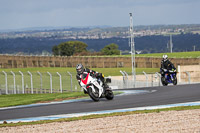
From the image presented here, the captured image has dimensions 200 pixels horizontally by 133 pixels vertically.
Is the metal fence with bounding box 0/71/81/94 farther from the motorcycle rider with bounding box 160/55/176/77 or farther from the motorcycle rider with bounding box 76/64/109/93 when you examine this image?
the motorcycle rider with bounding box 76/64/109/93


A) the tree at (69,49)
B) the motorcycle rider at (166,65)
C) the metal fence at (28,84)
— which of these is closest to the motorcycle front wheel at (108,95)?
the motorcycle rider at (166,65)

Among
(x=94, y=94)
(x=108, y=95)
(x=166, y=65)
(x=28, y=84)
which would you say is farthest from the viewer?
(x=28, y=84)

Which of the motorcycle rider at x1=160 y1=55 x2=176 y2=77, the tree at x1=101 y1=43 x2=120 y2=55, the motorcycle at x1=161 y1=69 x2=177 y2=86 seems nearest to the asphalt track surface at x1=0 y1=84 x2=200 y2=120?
the motorcycle rider at x1=160 y1=55 x2=176 y2=77

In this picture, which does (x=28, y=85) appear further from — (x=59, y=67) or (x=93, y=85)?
(x=59, y=67)

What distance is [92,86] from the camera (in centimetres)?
1936

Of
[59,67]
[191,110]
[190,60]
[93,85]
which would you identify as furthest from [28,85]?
[59,67]

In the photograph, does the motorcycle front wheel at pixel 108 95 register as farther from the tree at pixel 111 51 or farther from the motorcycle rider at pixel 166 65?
the tree at pixel 111 51

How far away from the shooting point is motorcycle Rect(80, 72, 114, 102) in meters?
19.3

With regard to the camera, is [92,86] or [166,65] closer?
[92,86]

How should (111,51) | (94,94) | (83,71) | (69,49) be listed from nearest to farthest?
(83,71) < (94,94) < (111,51) < (69,49)

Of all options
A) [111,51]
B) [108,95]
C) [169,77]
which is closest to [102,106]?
[108,95]

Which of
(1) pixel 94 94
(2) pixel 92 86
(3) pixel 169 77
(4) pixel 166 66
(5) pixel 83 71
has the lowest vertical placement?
(3) pixel 169 77

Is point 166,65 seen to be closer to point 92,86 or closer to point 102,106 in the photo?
point 92,86

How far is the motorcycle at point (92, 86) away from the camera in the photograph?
1931 cm
